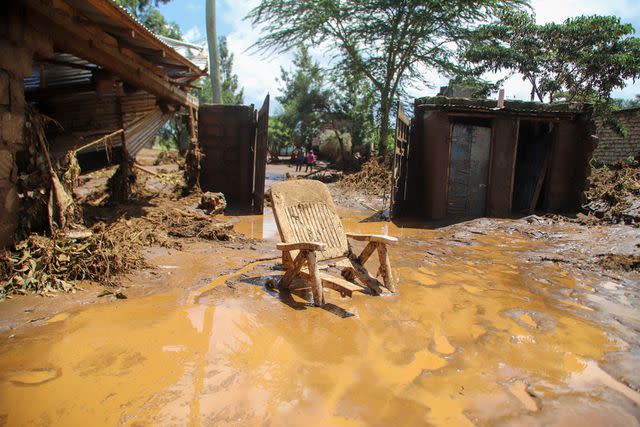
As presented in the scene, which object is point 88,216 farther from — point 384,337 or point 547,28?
point 547,28

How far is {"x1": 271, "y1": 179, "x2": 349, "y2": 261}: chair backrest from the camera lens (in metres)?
4.45

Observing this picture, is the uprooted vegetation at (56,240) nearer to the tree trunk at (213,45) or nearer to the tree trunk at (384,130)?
the tree trunk at (384,130)

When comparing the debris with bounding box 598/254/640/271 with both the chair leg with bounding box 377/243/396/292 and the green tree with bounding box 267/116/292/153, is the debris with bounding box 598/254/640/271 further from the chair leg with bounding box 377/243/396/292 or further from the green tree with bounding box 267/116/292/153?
the green tree with bounding box 267/116/292/153

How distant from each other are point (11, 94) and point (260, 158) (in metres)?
5.49

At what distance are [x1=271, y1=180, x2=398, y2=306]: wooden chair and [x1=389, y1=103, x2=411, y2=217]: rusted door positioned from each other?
4684 mm

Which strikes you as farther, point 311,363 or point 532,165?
point 532,165

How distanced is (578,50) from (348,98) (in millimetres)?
11103

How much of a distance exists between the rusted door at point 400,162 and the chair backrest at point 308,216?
15.1 feet

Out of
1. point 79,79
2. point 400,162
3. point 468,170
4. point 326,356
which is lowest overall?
point 326,356

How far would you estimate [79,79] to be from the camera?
7.23 meters

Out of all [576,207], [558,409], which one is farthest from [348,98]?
[558,409]

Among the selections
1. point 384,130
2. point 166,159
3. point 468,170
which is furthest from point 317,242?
point 166,159

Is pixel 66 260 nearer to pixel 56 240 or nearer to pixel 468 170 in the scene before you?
pixel 56 240

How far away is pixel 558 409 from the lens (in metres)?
2.36
